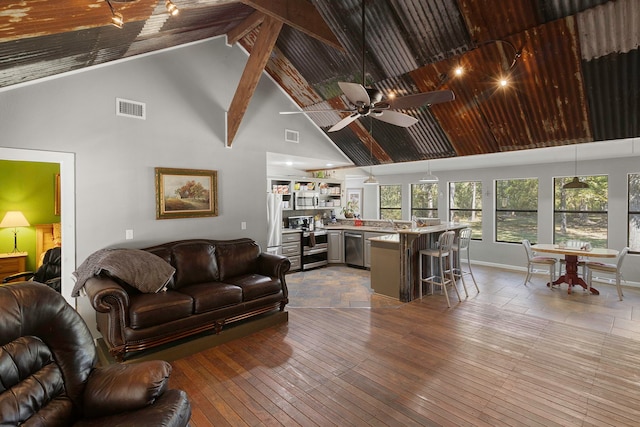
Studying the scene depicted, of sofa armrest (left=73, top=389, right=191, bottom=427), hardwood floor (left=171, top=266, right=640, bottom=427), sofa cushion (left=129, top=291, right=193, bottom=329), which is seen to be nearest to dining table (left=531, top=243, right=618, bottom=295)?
hardwood floor (left=171, top=266, right=640, bottom=427)

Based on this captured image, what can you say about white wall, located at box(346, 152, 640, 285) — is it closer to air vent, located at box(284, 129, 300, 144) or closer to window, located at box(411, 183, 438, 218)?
window, located at box(411, 183, 438, 218)

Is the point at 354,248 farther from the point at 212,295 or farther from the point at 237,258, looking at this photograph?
the point at 212,295

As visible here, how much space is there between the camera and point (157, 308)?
304 cm

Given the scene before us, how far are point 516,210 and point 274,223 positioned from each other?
5.44 metres

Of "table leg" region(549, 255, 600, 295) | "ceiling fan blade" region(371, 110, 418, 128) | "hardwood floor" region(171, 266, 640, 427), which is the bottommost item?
"hardwood floor" region(171, 266, 640, 427)

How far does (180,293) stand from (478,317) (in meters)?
3.72

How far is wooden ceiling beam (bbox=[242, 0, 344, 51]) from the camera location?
311 centimetres

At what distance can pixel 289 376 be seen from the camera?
9.05ft

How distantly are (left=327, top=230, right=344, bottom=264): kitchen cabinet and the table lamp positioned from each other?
532 centimetres

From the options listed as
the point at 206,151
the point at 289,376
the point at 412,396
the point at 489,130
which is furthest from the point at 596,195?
the point at 206,151

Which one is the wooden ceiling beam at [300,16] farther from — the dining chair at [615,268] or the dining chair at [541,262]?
the dining chair at [615,268]

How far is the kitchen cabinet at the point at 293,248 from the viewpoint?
644cm

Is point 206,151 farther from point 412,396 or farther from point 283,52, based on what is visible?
point 412,396

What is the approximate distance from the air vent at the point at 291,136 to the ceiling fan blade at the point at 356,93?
2646mm
